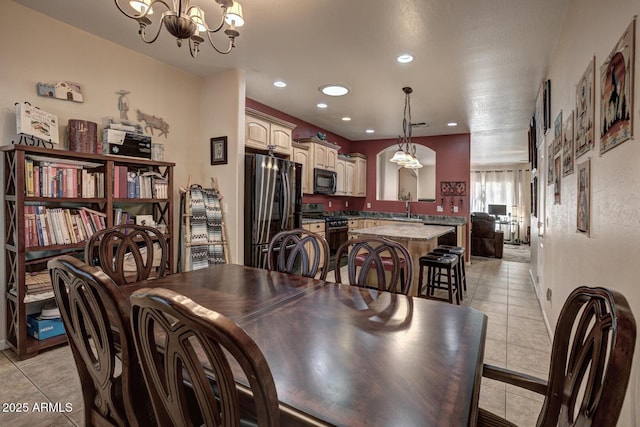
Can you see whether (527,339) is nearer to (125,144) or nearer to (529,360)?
(529,360)

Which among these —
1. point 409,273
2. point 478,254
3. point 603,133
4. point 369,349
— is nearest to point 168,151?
point 409,273

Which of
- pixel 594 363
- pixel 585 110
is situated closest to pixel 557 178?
pixel 585 110

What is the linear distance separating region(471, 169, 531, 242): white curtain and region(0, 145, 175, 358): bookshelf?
1102 centimetres

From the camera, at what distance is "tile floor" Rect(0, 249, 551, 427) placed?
1.83 metres

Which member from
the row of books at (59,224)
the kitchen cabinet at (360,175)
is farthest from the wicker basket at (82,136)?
the kitchen cabinet at (360,175)

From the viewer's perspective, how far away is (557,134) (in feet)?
8.85

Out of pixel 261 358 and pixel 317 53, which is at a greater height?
pixel 317 53

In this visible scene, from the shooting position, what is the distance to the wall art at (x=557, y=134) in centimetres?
256

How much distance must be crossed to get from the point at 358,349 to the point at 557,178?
2.49 metres

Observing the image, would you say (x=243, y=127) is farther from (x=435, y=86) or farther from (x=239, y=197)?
(x=435, y=86)

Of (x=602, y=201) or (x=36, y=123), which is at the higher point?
(x=36, y=123)

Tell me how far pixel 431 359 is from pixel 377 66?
3.20 metres

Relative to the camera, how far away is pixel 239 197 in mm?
3689

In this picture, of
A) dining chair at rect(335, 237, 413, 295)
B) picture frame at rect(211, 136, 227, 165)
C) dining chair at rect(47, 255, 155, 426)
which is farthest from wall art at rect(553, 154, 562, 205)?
picture frame at rect(211, 136, 227, 165)
